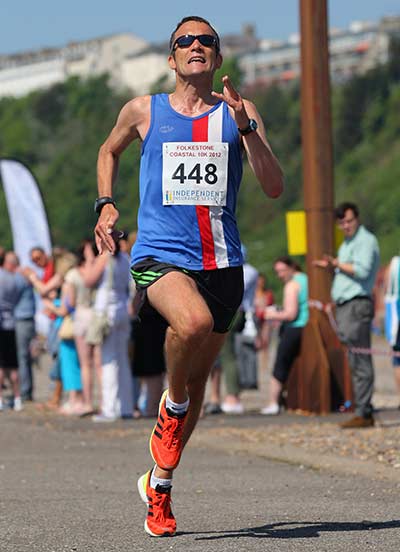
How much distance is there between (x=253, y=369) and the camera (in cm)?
1845

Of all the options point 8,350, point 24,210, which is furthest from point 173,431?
point 24,210

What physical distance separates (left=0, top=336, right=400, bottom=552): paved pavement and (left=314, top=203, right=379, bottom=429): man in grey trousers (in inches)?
13.9

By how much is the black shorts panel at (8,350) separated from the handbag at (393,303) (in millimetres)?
5082

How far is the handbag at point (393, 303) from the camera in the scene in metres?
15.9

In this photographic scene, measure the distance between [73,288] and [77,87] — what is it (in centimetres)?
16593

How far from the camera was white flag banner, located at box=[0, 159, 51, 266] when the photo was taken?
80.2 ft

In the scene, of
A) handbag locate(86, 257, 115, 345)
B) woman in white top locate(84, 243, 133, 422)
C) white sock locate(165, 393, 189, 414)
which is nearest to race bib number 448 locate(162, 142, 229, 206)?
white sock locate(165, 393, 189, 414)

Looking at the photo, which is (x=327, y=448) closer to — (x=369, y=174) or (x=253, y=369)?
(x=253, y=369)

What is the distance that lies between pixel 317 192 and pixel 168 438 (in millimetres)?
8741

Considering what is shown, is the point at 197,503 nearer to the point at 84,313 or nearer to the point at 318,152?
the point at 318,152

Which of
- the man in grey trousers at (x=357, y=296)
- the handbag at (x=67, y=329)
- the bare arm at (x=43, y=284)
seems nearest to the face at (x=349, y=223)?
the man in grey trousers at (x=357, y=296)

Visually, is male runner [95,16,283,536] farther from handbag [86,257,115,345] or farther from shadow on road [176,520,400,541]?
handbag [86,257,115,345]

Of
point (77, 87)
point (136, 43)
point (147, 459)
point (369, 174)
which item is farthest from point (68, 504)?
point (136, 43)

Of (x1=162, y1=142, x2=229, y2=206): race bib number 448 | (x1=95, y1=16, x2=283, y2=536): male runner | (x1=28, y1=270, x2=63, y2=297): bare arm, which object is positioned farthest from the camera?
(x1=28, y1=270, x2=63, y2=297): bare arm
